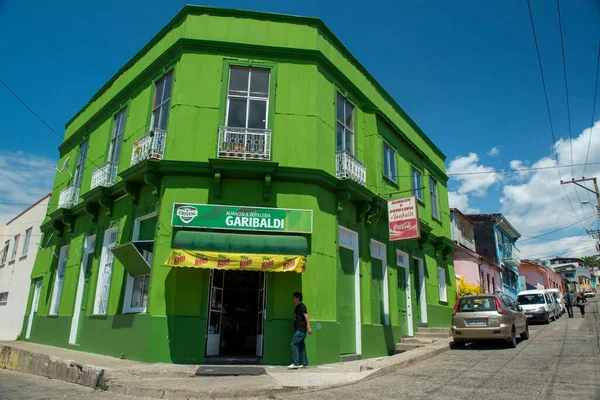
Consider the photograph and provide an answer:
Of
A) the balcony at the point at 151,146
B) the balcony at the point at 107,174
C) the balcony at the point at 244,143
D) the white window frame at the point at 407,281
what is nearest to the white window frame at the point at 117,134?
the balcony at the point at 107,174

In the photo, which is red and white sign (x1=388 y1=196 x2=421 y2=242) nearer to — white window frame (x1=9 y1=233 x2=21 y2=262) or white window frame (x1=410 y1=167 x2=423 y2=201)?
white window frame (x1=410 y1=167 x2=423 y2=201)

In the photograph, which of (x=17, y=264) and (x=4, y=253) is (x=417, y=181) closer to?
(x=17, y=264)

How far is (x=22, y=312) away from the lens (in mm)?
19609

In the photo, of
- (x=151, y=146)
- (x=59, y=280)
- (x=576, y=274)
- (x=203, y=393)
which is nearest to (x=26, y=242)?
(x=59, y=280)

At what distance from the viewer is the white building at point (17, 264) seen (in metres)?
19.9

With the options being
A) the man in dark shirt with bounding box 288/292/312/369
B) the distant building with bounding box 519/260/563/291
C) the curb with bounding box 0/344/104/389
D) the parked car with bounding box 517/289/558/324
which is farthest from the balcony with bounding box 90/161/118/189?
the distant building with bounding box 519/260/563/291

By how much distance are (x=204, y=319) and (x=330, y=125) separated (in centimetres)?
662

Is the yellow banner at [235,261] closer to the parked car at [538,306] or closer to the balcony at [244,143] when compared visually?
the balcony at [244,143]

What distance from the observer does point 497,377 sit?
856cm

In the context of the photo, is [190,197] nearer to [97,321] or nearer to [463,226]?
[97,321]

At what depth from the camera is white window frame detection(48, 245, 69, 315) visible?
16167mm

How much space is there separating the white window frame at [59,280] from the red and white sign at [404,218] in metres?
12.4

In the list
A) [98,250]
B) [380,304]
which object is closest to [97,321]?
[98,250]

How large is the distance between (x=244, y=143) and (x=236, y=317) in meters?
5.10
